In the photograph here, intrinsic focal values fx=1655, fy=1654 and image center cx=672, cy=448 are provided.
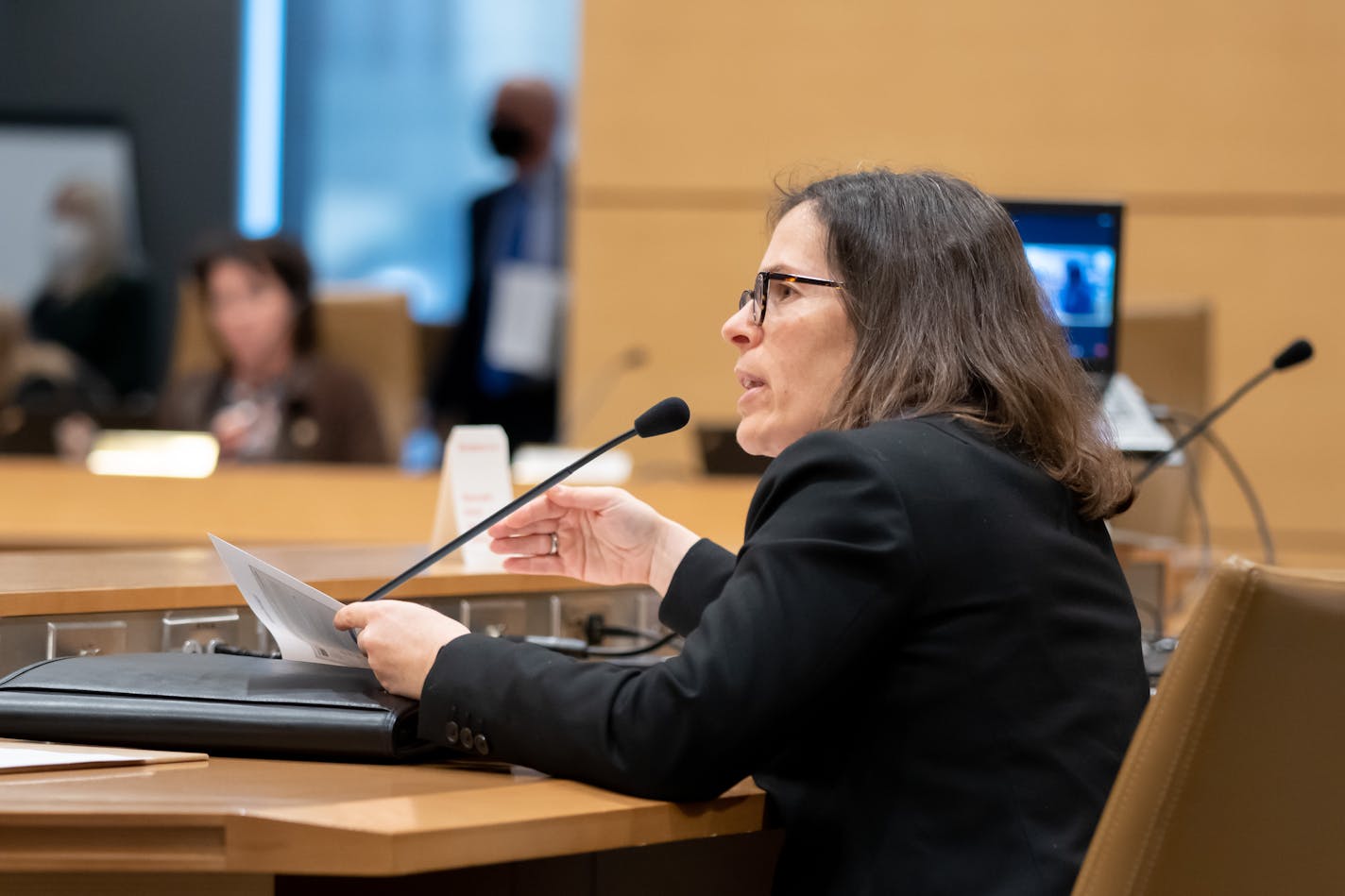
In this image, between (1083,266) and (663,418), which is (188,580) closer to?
(663,418)

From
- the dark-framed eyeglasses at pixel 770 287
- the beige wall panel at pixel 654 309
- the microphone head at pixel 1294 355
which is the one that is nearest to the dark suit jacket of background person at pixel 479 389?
the beige wall panel at pixel 654 309

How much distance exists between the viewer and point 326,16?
800cm

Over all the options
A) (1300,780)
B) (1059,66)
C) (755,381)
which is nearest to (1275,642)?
(1300,780)

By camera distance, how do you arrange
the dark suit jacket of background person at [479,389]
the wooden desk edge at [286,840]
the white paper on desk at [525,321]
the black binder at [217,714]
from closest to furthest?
the wooden desk edge at [286,840]
the black binder at [217,714]
the white paper on desk at [525,321]
the dark suit jacket of background person at [479,389]

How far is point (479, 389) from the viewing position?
223 inches

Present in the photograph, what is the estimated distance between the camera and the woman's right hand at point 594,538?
5.52 ft

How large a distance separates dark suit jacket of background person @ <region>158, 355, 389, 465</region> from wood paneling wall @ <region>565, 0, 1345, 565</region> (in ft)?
2.19

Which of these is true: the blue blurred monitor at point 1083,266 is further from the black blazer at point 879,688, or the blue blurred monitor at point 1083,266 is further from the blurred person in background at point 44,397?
the blurred person in background at point 44,397

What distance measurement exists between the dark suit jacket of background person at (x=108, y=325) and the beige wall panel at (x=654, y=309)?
3.24m

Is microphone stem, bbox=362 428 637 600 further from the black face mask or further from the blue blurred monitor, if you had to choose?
the black face mask

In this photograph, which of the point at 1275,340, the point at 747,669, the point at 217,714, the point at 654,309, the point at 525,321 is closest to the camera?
the point at 747,669

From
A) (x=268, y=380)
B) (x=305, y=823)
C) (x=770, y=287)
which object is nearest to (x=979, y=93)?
(x=268, y=380)

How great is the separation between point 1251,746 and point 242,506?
8.46 ft

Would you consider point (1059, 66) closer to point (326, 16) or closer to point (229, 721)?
point (229, 721)
